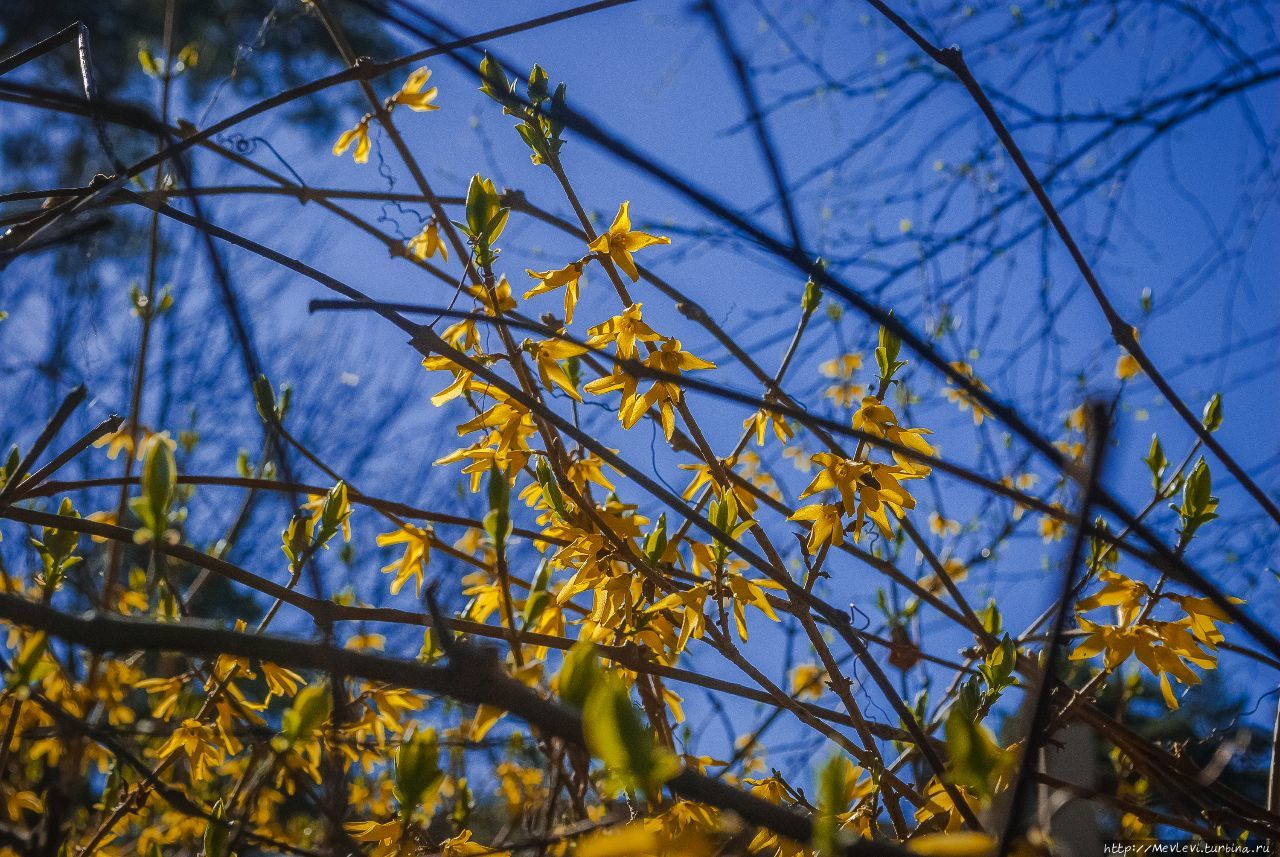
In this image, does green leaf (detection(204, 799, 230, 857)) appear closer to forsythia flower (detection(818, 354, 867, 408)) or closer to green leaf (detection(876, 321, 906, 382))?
green leaf (detection(876, 321, 906, 382))

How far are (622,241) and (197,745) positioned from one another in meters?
0.91

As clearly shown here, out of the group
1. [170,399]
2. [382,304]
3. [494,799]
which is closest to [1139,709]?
[494,799]

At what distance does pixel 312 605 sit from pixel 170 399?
544 cm

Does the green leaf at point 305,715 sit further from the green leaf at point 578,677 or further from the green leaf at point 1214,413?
the green leaf at point 1214,413

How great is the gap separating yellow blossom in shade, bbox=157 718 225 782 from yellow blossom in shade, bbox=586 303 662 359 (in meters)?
0.76

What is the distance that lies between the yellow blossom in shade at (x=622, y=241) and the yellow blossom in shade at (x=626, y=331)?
0.17 ft

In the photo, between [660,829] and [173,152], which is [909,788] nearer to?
[660,829]

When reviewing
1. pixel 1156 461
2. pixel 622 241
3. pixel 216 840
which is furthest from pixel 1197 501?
pixel 216 840

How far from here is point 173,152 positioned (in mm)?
835

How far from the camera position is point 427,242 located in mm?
1570

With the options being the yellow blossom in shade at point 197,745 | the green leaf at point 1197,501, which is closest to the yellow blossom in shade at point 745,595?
the green leaf at point 1197,501

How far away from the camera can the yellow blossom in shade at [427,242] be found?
61.9 inches

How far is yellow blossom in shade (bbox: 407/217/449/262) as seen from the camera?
61.9 inches

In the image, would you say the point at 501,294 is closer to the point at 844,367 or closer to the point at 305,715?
the point at 305,715
